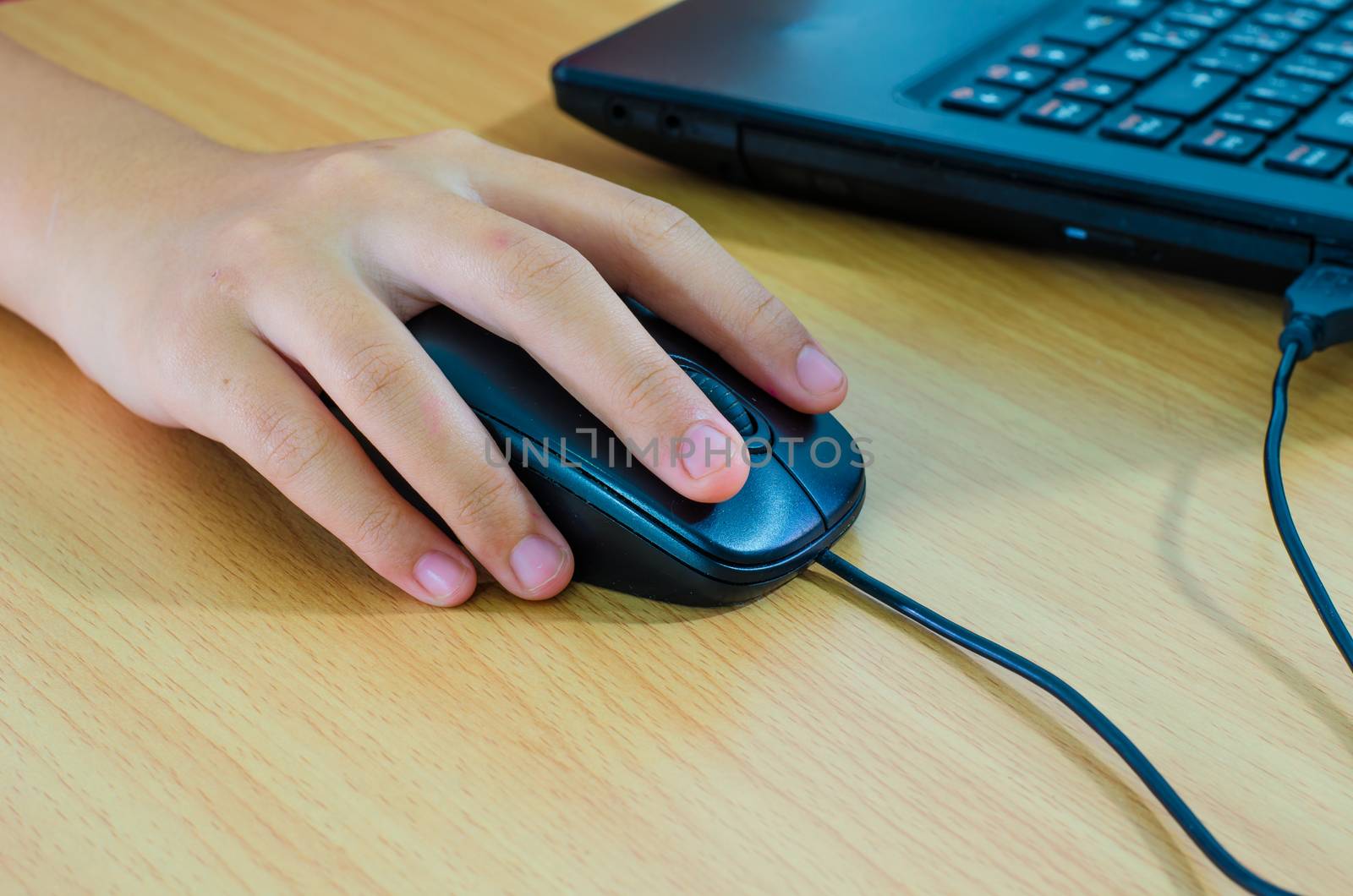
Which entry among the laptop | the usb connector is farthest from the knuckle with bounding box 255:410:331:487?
the usb connector

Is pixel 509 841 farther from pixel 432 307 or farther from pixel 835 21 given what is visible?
pixel 835 21

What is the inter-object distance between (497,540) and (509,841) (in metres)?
0.12

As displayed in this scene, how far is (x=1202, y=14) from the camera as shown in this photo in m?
0.63

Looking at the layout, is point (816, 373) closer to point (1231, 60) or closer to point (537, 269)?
point (537, 269)

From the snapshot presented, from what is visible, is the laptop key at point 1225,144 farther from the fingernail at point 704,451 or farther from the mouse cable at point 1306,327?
the fingernail at point 704,451

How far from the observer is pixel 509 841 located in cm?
35

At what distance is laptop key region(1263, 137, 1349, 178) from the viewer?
0.52 metres

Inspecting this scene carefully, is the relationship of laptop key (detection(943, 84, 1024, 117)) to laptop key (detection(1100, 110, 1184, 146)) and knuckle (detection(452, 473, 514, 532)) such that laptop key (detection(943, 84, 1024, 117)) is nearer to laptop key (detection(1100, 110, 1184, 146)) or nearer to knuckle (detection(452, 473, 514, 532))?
laptop key (detection(1100, 110, 1184, 146))

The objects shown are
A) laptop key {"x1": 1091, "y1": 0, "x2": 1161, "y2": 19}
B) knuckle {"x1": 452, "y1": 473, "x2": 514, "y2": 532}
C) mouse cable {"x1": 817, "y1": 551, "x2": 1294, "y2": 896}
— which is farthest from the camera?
laptop key {"x1": 1091, "y1": 0, "x2": 1161, "y2": 19}

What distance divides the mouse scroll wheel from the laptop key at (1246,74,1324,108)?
0.31m

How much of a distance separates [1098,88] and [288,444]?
1.36ft

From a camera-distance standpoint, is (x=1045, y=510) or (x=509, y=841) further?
(x=1045, y=510)

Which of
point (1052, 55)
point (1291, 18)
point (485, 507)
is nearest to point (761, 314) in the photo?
point (485, 507)

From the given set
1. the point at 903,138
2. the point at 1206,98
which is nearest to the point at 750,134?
the point at 903,138
